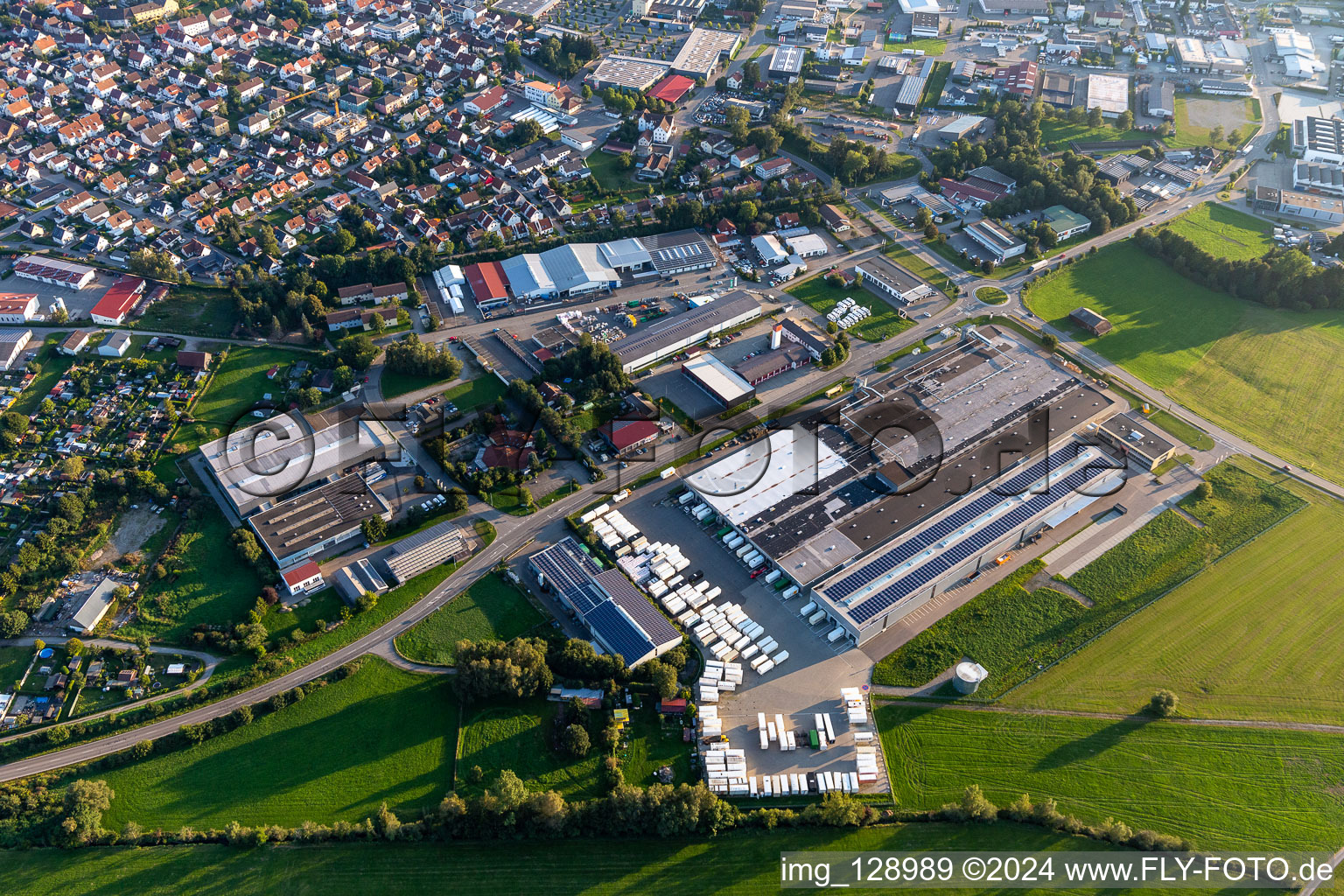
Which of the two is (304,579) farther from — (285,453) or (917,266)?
(917,266)

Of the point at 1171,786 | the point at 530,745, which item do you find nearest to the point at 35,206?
the point at 530,745

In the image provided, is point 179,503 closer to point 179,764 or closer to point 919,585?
point 179,764

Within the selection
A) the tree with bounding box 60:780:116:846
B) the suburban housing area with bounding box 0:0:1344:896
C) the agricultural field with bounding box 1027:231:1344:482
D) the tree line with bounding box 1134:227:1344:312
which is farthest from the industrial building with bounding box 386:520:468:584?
the tree line with bounding box 1134:227:1344:312

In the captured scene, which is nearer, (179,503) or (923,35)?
(179,503)

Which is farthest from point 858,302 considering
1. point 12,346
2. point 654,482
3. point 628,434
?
point 12,346

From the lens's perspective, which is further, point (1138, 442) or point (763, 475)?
point (1138, 442)

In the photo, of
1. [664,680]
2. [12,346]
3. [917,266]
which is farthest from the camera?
[917,266]
